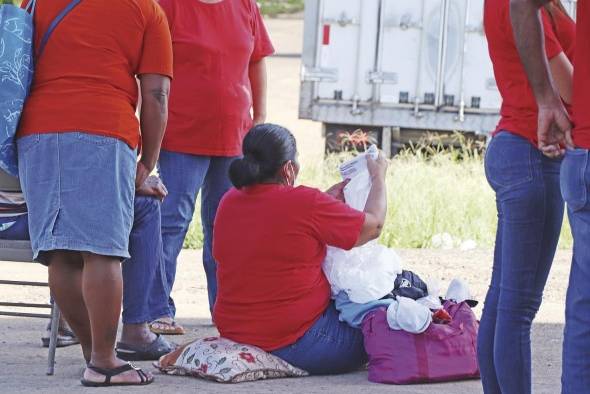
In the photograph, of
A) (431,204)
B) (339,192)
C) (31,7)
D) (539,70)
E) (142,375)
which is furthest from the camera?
(431,204)

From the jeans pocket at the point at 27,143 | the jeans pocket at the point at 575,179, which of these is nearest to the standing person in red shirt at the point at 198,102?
the jeans pocket at the point at 27,143

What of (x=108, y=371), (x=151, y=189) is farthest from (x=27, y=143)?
(x=108, y=371)

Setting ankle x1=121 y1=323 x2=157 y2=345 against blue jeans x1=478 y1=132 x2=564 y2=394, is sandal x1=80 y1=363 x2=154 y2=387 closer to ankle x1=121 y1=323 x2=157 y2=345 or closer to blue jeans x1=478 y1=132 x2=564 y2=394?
ankle x1=121 y1=323 x2=157 y2=345

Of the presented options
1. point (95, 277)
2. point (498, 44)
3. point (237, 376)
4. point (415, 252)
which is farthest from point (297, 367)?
point (415, 252)

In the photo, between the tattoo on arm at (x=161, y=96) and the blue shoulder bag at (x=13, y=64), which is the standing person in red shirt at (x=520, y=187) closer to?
the tattoo on arm at (x=161, y=96)

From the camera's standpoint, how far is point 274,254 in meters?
5.14

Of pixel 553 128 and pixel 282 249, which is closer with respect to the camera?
pixel 553 128

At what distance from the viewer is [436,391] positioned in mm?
5000

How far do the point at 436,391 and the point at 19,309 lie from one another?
8.94 ft

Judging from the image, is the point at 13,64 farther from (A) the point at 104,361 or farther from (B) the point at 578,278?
(B) the point at 578,278

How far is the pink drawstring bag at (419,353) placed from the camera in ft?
16.8

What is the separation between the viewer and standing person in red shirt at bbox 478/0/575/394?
3.86m

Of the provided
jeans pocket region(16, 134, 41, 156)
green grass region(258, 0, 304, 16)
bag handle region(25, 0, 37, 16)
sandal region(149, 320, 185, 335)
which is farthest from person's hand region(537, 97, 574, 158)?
green grass region(258, 0, 304, 16)

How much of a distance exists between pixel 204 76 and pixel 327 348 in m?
1.46
